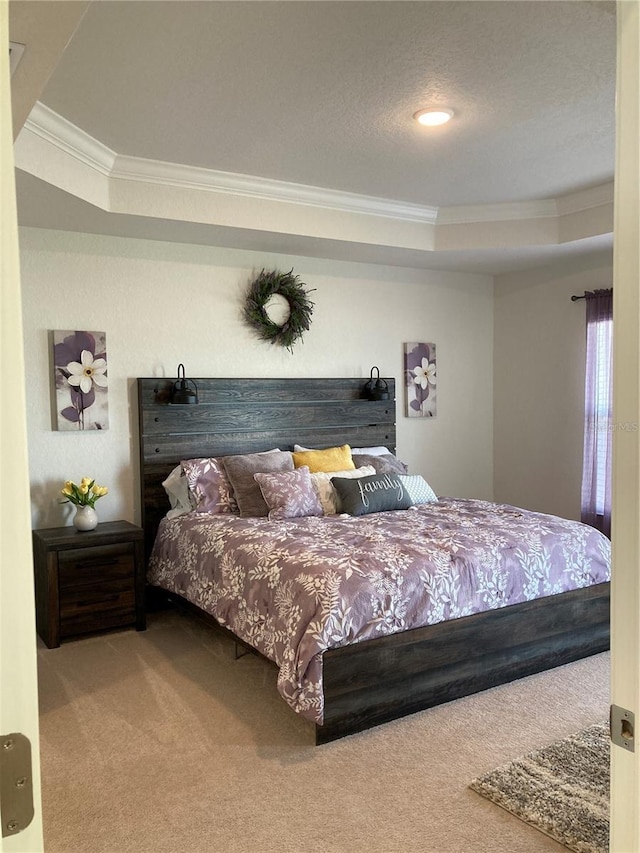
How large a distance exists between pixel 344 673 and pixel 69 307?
9.49ft

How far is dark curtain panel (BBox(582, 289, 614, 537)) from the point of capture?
5.34 meters

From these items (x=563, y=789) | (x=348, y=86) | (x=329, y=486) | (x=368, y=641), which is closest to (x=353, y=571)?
(x=368, y=641)

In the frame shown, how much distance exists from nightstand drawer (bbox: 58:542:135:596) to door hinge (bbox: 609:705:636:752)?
3.51 metres

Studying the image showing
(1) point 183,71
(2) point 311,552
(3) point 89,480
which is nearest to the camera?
(1) point 183,71

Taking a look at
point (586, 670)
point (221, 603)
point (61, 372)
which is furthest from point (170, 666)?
point (586, 670)

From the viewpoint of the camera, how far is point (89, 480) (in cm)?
429

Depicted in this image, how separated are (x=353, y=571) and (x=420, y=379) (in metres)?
3.15

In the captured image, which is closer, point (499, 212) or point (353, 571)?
point (353, 571)

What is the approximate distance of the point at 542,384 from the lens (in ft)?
19.6

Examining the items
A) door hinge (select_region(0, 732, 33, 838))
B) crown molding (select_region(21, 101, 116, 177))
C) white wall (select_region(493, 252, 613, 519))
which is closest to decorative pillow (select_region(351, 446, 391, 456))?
white wall (select_region(493, 252, 613, 519))

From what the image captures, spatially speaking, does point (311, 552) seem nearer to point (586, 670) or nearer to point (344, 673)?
point (344, 673)

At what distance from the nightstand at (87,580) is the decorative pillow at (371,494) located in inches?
50.8

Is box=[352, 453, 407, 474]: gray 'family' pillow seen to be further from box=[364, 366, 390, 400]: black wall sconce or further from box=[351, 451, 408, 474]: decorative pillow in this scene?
box=[364, 366, 390, 400]: black wall sconce

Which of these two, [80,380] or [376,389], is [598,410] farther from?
[80,380]
